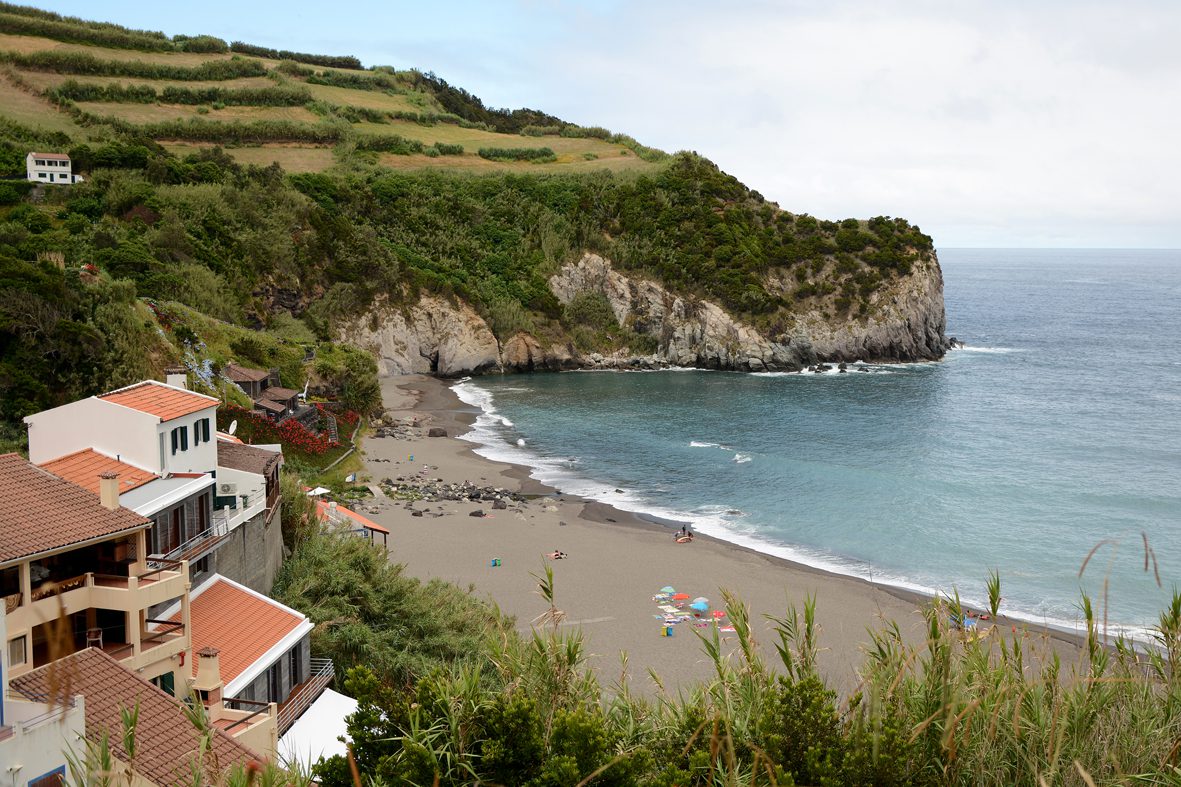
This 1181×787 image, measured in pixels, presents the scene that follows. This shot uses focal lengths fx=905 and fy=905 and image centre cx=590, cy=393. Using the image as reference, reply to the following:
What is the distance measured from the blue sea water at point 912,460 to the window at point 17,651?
1348cm

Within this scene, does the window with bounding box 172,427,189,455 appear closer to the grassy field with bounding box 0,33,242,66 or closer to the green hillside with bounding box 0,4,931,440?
the green hillside with bounding box 0,4,931,440

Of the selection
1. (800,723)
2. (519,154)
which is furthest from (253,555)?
(519,154)

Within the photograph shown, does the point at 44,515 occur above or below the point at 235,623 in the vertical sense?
above

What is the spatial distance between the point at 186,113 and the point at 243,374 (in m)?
56.0

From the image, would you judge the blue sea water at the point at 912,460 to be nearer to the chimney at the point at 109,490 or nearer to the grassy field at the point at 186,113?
the chimney at the point at 109,490

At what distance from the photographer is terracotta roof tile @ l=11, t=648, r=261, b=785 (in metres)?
8.15

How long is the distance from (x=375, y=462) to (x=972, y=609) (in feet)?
84.2

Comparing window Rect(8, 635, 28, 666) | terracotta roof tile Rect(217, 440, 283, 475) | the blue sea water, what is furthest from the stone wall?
the blue sea water

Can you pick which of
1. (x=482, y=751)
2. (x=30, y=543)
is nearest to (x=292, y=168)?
(x=30, y=543)

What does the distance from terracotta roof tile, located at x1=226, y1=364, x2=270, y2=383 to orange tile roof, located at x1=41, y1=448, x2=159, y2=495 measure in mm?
21720

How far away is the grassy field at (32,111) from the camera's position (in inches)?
2611

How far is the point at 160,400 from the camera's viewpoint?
50.8 feet

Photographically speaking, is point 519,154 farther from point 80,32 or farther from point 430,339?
point 80,32

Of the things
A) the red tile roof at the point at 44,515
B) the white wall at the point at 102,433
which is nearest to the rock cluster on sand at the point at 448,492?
the white wall at the point at 102,433
